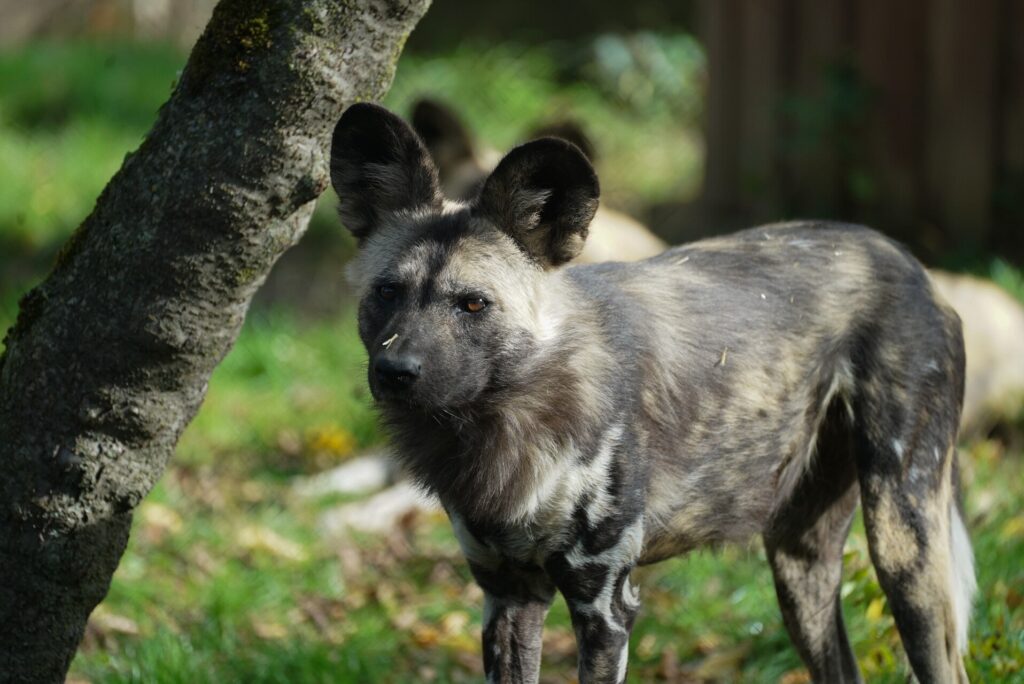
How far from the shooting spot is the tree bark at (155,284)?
291 cm

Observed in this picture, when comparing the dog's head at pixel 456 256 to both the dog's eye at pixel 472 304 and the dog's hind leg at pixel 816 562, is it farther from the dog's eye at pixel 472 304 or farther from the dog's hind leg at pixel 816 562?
the dog's hind leg at pixel 816 562

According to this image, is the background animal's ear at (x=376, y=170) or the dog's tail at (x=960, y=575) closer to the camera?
the background animal's ear at (x=376, y=170)

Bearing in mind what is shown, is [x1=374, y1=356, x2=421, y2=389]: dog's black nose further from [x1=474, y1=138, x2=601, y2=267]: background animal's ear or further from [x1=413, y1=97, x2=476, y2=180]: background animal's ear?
[x1=413, y1=97, x2=476, y2=180]: background animal's ear

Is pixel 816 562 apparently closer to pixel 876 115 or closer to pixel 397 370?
pixel 397 370

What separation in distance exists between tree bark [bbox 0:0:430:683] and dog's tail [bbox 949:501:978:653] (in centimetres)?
185

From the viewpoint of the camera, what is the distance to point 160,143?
2.97 meters

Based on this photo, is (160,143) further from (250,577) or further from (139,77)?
(139,77)

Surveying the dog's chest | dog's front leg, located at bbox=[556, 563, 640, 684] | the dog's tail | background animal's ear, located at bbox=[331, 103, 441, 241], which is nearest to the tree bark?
background animal's ear, located at bbox=[331, 103, 441, 241]

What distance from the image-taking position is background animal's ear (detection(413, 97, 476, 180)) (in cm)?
652

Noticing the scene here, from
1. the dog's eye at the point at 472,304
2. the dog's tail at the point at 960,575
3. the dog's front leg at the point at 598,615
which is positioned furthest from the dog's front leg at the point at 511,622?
the dog's tail at the point at 960,575

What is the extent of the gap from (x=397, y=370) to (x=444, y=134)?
401 centimetres

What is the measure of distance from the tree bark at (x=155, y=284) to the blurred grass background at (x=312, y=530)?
0.49 meters

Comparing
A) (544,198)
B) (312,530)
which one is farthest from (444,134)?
(544,198)

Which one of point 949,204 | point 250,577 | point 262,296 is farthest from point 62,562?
point 949,204
